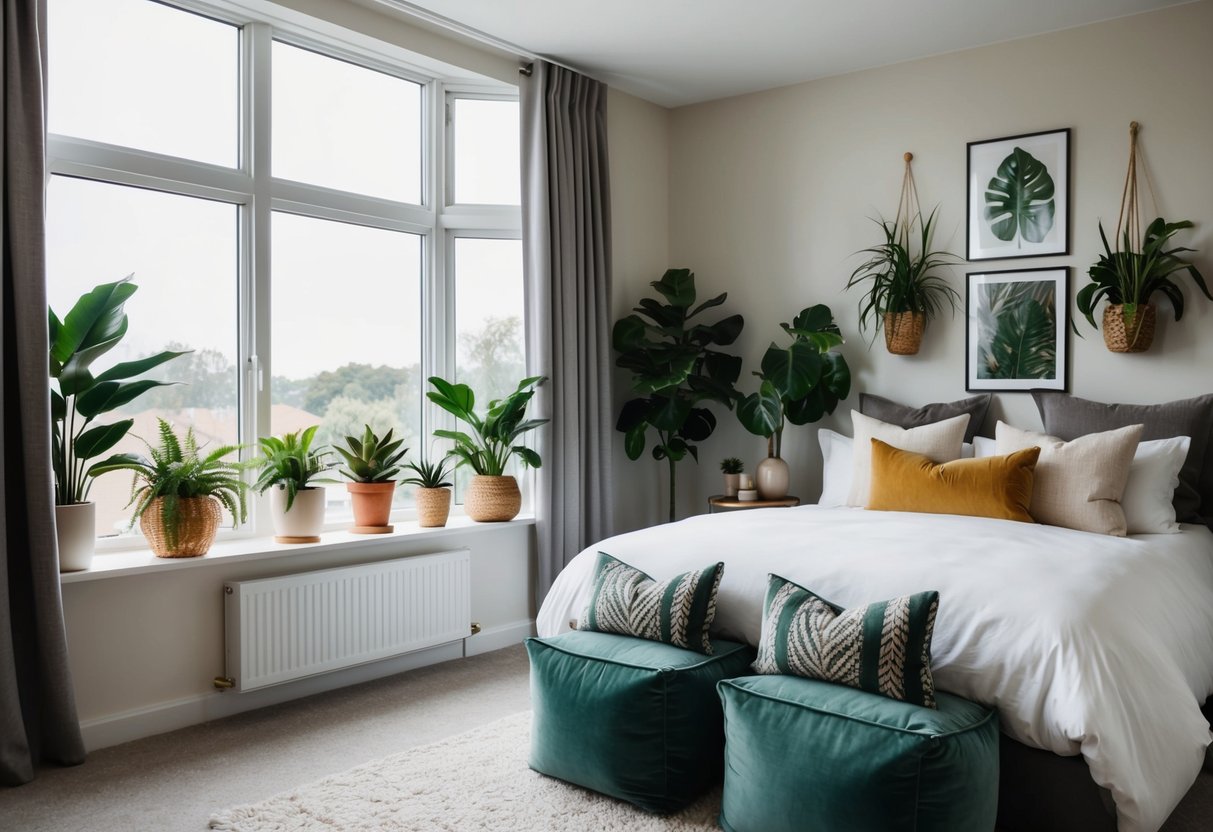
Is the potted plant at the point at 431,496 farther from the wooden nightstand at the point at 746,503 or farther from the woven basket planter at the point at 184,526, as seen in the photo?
the wooden nightstand at the point at 746,503

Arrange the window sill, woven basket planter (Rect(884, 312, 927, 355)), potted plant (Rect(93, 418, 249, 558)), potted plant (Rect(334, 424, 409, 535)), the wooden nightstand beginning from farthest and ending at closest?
1. the wooden nightstand
2. woven basket planter (Rect(884, 312, 927, 355))
3. potted plant (Rect(334, 424, 409, 535))
4. potted plant (Rect(93, 418, 249, 558))
5. the window sill

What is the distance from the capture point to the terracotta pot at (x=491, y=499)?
164 inches

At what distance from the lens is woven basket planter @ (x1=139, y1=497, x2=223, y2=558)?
314 centimetres

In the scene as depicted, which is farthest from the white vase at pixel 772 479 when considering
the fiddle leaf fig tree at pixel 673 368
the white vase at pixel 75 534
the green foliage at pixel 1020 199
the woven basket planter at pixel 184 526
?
the white vase at pixel 75 534

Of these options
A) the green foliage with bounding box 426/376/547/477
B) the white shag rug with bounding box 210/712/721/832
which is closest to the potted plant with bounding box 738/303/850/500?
the green foliage with bounding box 426/376/547/477

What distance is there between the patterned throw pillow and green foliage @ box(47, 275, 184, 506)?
161cm

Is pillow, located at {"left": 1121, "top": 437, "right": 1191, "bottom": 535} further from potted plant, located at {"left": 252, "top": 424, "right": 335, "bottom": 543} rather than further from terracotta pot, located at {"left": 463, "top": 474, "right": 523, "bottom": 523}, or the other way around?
potted plant, located at {"left": 252, "top": 424, "right": 335, "bottom": 543}

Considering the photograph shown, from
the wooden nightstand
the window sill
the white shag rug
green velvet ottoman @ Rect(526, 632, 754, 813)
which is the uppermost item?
the wooden nightstand

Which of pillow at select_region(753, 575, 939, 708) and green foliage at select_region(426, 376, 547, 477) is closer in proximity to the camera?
pillow at select_region(753, 575, 939, 708)

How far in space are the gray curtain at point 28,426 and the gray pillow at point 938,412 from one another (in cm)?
328

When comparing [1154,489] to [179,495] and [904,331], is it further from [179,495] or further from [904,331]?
[179,495]

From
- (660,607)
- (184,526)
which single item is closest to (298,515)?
(184,526)

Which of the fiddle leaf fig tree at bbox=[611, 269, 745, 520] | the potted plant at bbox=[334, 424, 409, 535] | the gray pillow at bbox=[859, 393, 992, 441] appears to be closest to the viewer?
the potted plant at bbox=[334, 424, 409, 535]

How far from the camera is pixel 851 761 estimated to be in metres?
2.08
